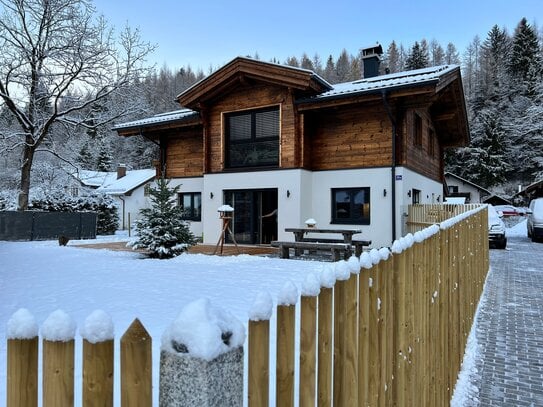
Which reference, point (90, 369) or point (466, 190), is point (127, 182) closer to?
point (466, 190)

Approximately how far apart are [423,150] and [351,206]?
13.5 feet

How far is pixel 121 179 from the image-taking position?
30547mm

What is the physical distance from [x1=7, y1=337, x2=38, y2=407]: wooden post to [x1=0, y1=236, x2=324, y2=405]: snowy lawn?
208cm

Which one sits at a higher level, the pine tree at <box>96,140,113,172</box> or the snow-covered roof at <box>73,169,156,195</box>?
the pine tree at <box>96,140,113,172</box>

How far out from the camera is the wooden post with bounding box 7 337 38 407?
844mm

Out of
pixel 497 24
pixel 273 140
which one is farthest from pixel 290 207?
pixel 497 24

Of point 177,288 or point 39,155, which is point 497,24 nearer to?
point 39,155

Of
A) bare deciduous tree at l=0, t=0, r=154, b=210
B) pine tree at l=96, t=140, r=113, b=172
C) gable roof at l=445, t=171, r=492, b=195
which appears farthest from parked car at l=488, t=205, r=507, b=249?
pine tree at l=96, t=140, r=113, b=172

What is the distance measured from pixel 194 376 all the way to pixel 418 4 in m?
24.1

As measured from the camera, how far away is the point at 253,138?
13.3 m

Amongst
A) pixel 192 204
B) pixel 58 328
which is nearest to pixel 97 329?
pixel 58 328

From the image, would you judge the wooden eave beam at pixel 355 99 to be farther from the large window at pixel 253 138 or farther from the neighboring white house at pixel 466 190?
the neighboring white house at pixel 466 190

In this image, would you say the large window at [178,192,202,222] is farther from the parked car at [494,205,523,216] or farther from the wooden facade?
the parked car at [494,205,523,216]

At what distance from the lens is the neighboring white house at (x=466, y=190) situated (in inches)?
1371
